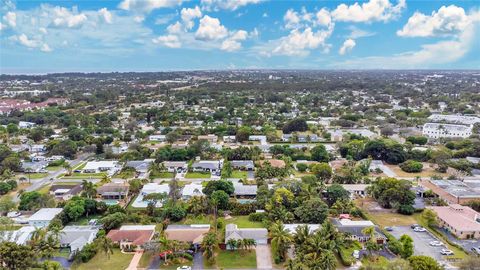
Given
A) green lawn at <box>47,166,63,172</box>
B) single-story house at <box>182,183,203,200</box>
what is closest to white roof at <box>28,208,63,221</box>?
single-story house at <box>182,183,203,200</box>

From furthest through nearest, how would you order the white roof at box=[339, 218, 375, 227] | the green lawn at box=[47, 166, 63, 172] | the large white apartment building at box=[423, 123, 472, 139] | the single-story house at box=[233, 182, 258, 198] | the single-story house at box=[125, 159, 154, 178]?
Result: the large white apartment building at box=[423, 123, 472, 139] < the green lawn at box=[47, 166, 63, 172] < the single-story house at box=[125, 159, 154, 178] < the single-story house at box=[233, 182, 258, 198] < the white roof at box=[339, 218, 375, 227]

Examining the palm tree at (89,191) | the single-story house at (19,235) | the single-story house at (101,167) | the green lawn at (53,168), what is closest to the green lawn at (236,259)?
the single-story house at (19,235)

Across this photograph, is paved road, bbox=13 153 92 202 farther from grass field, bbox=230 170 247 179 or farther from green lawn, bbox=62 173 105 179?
grass field, bbox=230 170 247 179

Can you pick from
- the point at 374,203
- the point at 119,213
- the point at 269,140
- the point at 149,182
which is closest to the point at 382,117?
the point at 269,140

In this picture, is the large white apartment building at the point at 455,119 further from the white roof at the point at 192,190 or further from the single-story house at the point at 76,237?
the single-story house at the point at 76,237

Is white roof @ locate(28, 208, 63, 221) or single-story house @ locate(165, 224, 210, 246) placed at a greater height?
white roof @ locate(28, 208, 63, 221)

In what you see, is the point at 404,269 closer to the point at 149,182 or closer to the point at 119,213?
the point at 119,213
